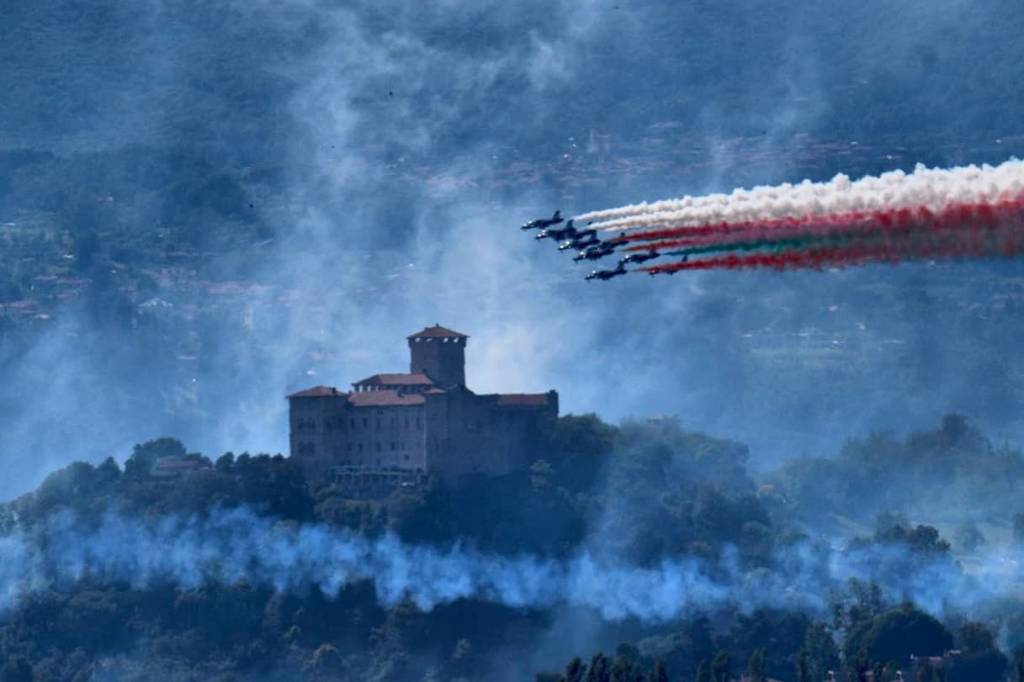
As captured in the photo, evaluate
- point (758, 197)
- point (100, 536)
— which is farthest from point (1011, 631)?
point (758, 197)

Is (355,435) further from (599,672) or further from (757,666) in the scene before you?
(599,672)

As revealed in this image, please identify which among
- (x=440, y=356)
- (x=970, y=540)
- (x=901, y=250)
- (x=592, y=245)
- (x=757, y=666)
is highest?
(x=440, y=356)

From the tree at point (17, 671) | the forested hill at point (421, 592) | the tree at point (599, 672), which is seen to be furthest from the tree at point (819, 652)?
the tree at point (17, 671)

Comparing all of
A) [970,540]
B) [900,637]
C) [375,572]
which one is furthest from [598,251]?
[970,540]

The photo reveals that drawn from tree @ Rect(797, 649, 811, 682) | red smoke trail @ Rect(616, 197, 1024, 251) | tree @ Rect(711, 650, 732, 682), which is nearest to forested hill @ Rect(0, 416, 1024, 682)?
tree @ Rect(797, 649, 811, 682)

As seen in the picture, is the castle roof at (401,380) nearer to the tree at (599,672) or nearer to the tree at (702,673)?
the tree at (702,673)

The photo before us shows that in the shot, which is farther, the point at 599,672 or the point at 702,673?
the point at 702,673

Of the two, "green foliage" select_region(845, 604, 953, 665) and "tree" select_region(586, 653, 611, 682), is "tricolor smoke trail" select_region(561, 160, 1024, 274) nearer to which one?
"tree" select_region(586, 653, 611, 682)

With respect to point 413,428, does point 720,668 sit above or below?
below
